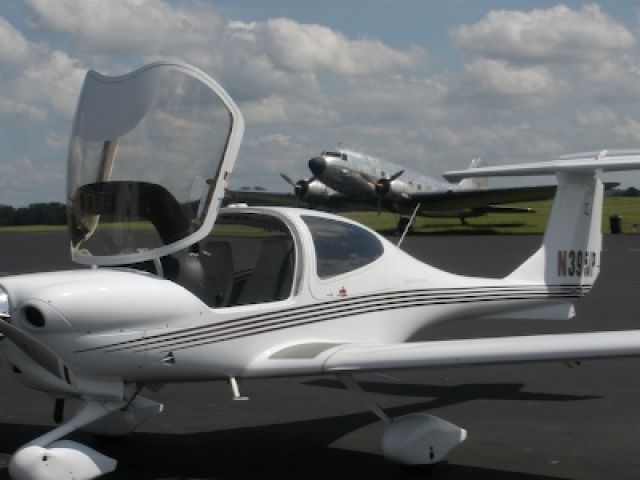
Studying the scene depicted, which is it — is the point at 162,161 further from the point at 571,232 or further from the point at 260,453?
the point at 571,232

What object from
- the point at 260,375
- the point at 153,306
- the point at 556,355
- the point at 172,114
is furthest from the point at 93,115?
the point at 556,355

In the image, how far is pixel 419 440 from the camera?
6125 millimetres

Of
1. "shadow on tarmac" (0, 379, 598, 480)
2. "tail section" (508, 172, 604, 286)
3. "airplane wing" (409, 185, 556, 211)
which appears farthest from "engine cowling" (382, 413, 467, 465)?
"airplane wing" (409, 185, 556, 211)

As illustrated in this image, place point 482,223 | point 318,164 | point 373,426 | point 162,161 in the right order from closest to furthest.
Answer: point 162,161
point 373,426
point 318,164
point 482,223

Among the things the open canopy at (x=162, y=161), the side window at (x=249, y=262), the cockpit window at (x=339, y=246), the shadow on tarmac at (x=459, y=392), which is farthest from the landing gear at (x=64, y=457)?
the shadow on tarmac at (x=459, y=392)

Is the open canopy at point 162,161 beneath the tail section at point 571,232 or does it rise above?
beneath

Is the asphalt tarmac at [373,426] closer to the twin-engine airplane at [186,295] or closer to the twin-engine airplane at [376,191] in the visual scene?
the twin-engine airplane at [186,295]

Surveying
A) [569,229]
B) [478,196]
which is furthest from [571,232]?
[478,196]

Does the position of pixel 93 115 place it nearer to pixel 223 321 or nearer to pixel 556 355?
pixel 223 321

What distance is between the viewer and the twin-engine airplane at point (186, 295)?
577 cm

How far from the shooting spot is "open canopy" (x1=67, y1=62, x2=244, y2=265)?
628cm

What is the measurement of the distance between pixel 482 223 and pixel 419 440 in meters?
54.5

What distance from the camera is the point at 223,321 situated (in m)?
6.27

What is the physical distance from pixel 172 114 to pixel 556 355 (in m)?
2.78
